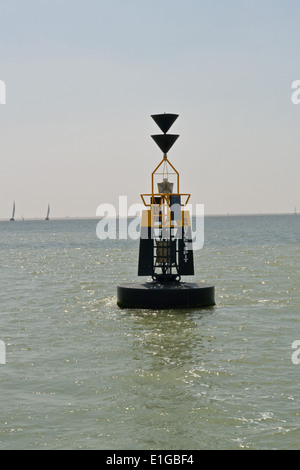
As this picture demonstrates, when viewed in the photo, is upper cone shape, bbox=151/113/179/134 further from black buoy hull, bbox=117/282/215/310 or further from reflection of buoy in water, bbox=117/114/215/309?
black buoy hull, bbox=117/282/215/310

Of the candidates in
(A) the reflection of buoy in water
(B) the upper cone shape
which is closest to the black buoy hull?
(A) the reflection of buoy in water

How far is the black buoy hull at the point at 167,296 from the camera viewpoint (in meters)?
22.2

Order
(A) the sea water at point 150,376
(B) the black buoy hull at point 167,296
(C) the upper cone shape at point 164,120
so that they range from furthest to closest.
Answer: (C) the upper cone shape at point 164,120 → (B) the black buoy hull at point 167,296 → (A) the sea water at point 150,376

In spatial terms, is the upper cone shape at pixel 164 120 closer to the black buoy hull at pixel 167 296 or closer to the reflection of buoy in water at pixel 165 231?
the reflection of buoy in water at pixel 165 231

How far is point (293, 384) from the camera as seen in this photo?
1324 centimetres

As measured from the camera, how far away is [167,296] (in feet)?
72.8

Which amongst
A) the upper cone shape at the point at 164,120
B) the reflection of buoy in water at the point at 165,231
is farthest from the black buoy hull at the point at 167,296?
the upper cone shape at the point at 164,120

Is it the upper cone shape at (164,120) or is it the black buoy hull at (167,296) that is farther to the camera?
the upper cone shape at (164,120)

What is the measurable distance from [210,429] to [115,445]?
1708 mm

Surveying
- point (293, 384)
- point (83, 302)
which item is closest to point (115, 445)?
point (293, 384)

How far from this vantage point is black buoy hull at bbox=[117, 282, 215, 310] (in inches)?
875

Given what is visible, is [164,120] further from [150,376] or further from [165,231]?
[150,376]

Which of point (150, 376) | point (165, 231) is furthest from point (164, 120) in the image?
point (150, 376)

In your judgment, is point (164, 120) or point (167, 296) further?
point (164, 120)
